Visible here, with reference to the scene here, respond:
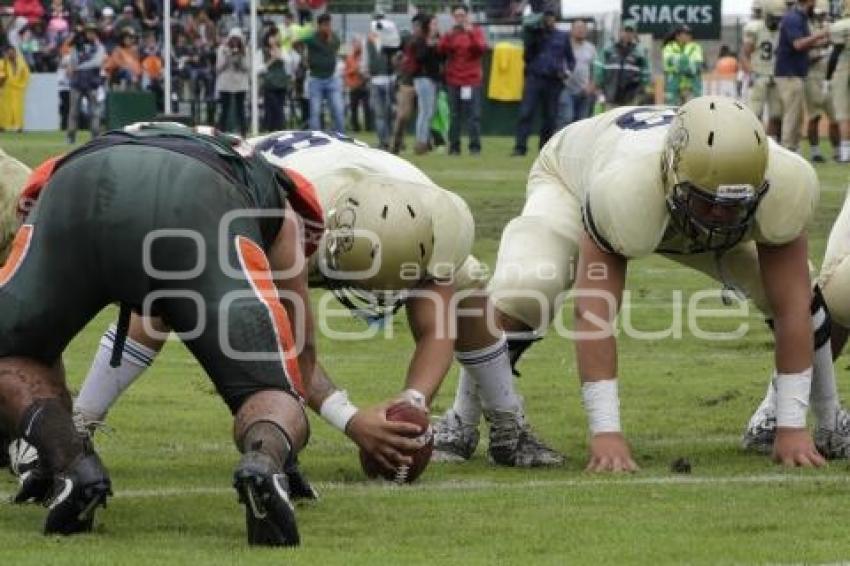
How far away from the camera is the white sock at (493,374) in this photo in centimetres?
769

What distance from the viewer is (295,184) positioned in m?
6.55

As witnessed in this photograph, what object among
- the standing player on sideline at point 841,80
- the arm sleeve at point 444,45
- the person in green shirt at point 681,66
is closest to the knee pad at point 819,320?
the standing player on sideline at point 841,80

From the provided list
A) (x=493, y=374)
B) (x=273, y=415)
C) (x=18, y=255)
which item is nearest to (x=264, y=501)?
(x=273, y=415)

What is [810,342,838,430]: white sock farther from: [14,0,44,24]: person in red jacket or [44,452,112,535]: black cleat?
[14,0,44,24]: person in red jacket

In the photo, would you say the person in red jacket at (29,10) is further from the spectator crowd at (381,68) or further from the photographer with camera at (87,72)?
A: the photographer with camera at (87,72)

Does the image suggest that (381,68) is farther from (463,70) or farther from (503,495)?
(503,495)

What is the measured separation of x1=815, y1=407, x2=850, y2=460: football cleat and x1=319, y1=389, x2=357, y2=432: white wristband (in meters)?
1.81

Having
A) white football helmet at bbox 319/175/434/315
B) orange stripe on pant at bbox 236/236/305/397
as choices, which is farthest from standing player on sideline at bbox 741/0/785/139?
orange stripe on pant at bbox 236/236/305/397

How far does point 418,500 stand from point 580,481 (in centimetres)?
65

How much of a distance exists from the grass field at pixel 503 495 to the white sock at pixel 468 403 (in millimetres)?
149

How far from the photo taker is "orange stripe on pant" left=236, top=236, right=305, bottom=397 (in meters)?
5.93

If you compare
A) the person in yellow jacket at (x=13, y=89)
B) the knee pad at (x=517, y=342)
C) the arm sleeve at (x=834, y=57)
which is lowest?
the person in yellow jacket at (x=13, y=89)

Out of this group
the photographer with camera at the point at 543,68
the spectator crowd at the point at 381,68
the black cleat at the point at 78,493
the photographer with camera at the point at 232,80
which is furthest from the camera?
the photographer with camera at the point at 232,80

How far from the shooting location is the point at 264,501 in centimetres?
561
